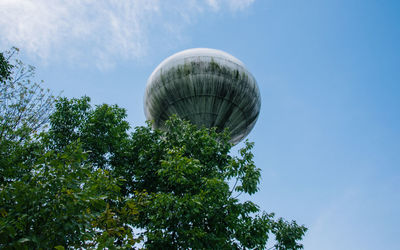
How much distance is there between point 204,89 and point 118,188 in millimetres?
8331

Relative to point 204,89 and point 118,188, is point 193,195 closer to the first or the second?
point 118,188

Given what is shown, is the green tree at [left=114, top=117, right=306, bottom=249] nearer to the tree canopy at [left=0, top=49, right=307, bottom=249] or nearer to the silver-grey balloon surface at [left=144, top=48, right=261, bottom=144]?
the tree canopy at [left=0, top=49, right=307, bottom=249]

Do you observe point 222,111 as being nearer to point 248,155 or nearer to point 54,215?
point 248,155

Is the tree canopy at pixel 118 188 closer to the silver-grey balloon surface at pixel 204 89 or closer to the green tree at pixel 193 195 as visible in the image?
the green tree at pixel 193 195

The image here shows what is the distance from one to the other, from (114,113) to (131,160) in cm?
159

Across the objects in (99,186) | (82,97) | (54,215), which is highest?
(82,97)

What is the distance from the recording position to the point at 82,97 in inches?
409

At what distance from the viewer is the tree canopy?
3.89 metres

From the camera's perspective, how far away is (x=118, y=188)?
16.2 ft

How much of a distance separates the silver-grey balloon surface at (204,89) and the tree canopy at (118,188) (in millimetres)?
2807

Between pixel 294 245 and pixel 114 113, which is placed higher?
Answer: pixel 114 113

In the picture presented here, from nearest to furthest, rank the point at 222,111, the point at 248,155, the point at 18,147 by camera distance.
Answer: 1. the point at 18,147
2. the point at 248,155
3. the point at 222,111

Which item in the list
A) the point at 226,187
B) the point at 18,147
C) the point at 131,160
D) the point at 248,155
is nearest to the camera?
the point at 18,147

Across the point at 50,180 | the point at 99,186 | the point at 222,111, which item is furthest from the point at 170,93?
the point at 50,180
